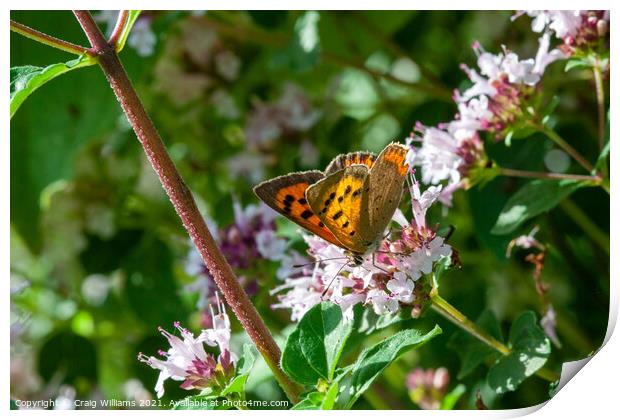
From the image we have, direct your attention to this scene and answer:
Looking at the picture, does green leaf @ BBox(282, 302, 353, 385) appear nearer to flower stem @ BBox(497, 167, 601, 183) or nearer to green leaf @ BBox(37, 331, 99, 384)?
flower stem @ BBox(497, 167, 601, 183)

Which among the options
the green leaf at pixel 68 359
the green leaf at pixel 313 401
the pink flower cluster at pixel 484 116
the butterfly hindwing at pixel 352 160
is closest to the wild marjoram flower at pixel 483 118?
the pink flower cluster at pixel 484 116

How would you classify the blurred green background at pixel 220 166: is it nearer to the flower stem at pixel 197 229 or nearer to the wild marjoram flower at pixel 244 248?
the wild marjoram flower at pixel 244 248

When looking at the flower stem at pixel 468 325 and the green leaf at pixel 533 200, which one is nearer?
the flower stem at pixel 468 325

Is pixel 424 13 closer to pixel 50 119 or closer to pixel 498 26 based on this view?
pixel 498 26

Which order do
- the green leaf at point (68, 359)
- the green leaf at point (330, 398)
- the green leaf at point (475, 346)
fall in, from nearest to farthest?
the green leaf at point (330, 398) < the green leaf at point (475, 346) < the green leaf at point (68, 359)

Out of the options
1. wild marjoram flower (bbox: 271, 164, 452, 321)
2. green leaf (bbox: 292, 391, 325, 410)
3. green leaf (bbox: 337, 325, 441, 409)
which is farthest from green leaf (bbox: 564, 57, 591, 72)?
green leaf (bbox: 292, 391, 325, 410)
